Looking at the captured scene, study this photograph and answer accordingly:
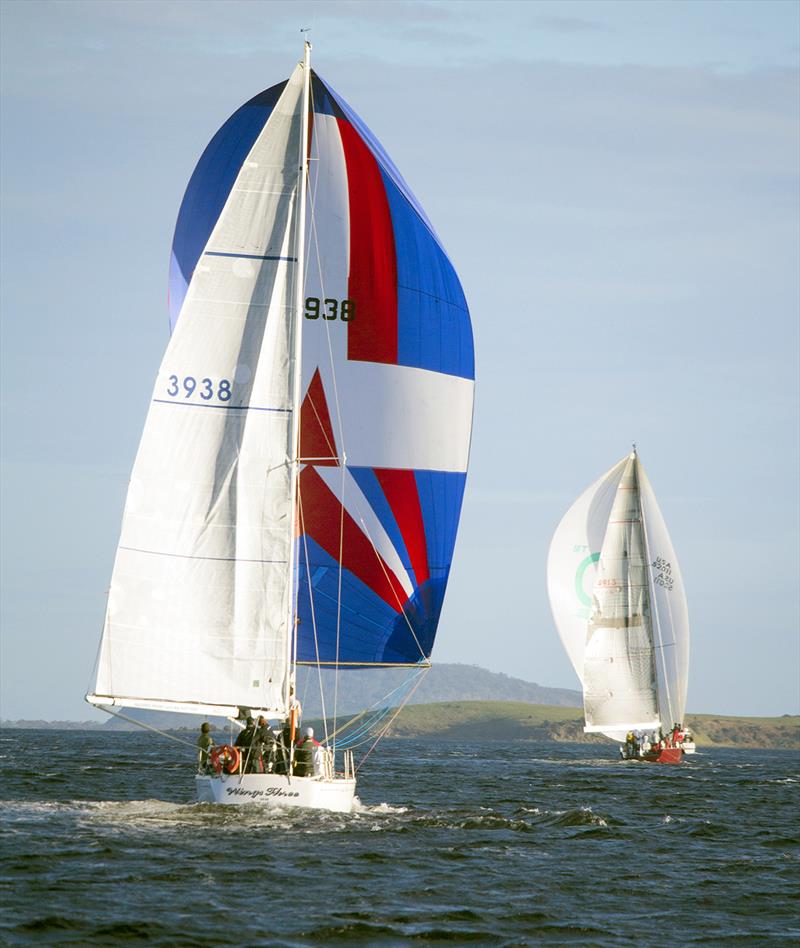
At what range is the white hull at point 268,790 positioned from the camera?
22.0 meters

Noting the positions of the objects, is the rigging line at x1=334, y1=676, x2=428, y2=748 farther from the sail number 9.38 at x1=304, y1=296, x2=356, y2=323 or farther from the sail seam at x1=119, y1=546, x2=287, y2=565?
the sail number 9.38 at x1=304, y1=296, x2=356, y2=323

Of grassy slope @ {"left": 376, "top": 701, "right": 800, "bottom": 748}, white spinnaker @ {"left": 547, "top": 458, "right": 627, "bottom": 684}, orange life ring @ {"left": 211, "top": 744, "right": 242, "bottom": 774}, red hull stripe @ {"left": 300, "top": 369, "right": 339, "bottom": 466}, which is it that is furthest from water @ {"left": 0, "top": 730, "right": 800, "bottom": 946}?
grassy slope @ {"left": 376, "top": 701, "right": 800, "bottom": 748}

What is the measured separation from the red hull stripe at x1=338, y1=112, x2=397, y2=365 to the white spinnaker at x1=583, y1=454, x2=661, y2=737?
35.5m


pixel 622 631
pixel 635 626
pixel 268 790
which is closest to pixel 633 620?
pixel 635 626

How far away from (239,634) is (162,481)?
267cm

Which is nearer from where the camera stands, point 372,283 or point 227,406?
point 227,406

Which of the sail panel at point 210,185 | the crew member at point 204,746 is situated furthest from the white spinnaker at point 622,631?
the crew member at point 204,746

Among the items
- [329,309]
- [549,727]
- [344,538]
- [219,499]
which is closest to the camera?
[219,499]

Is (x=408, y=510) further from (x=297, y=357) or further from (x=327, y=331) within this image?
(x=297, y=357)

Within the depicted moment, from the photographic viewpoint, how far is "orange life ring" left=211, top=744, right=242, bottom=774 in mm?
22078

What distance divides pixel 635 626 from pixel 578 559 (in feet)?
15.1

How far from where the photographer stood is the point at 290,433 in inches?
928

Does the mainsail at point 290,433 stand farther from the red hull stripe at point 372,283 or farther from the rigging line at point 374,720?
the rigging line at point 374,720

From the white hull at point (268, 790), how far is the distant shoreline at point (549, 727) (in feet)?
399
